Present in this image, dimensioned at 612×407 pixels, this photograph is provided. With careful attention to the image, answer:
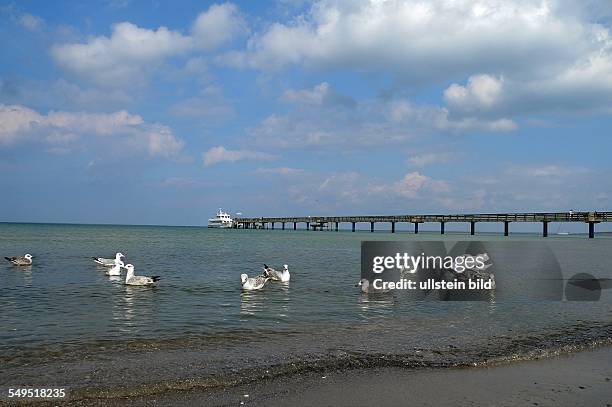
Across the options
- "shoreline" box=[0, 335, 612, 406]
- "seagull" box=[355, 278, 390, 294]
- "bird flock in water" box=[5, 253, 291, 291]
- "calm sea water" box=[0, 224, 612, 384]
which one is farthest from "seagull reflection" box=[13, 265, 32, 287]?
"shoreline" box=[0, 335, 612, 406]

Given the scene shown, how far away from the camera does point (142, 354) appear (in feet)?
32.8

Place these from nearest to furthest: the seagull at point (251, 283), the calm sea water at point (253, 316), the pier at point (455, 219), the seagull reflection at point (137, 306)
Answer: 1. the calm sea water at point (253, 316)
2. the seagull reflection at point (137, 306)
3. the seagull at point (251, 283)
4. the pier at point (455, 219)

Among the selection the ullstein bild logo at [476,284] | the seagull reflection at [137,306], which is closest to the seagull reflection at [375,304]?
the ullstein bild logo at [476,284]

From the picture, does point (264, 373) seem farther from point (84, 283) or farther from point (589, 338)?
point (84, 283)

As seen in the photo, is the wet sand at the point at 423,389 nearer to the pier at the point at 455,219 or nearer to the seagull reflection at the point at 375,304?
the seagull reflection at the point at 375,304

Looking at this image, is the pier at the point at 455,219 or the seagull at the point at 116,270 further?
the pier at the point at 455,219

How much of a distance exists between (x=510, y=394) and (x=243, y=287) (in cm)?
1395

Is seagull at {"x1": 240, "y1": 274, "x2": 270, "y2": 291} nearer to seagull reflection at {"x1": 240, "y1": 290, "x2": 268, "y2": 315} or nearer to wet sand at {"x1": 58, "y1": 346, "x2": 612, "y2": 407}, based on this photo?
seagull reflection at {"x1": 240, "y1": 290, "x2": 268, "y2": 315}

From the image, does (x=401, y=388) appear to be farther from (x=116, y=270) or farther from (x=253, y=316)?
(x=116, y=270)

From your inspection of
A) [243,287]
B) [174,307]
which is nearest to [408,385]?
[174,307]

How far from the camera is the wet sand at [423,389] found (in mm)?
7285

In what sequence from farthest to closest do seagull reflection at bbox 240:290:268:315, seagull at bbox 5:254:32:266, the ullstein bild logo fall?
seagull at bbox 5:254:32:266 → the ullstein bild logo → seagull reflection at bbox 240:290:268:315

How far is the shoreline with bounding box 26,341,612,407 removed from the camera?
24.0 ft

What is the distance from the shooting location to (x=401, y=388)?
789 cm
